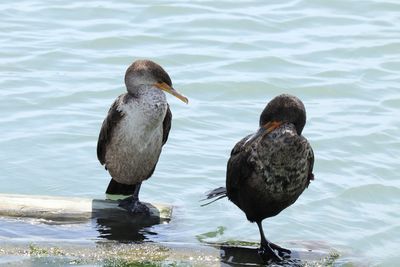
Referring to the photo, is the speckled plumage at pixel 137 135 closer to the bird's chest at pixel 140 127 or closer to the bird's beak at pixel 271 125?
the bird's chest at pixel 140 127

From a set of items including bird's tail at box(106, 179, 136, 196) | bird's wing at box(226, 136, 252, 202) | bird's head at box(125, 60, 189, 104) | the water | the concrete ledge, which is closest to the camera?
bird's wing at box(226, 136, 252, 202)

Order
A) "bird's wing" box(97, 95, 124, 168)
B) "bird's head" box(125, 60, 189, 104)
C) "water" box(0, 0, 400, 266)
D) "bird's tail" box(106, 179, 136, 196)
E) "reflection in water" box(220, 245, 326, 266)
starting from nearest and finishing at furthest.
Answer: "reflection in water" box(220, 245, 326, 266), "bird's head" box(125, 60, 189, 104), "bird's wing" box(97, 95, 124, 168), "bird's tail" box(106, 179, 136, 196), "water" box(0, 0, 400, 266)

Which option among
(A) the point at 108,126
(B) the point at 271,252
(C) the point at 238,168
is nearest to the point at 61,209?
(A) the point at 108,126

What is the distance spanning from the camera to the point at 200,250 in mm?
6715

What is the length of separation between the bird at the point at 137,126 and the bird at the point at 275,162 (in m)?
0.83

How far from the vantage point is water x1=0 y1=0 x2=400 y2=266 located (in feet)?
28.9

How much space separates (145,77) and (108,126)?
1.55 feet

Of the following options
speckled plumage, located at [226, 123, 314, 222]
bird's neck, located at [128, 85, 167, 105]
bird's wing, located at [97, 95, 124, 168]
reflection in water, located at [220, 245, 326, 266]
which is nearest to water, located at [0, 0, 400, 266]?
reflection in water, located at [220, 245, 326, 266]

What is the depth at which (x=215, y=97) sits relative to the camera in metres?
11.4

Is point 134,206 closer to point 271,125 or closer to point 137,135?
point 137,135

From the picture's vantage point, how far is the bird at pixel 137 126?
752 cm

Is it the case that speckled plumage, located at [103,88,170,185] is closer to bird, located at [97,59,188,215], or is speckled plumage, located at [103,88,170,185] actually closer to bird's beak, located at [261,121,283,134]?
bird, located at [97,59,188,215]

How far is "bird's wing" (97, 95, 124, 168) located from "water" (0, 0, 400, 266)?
2.35 ft

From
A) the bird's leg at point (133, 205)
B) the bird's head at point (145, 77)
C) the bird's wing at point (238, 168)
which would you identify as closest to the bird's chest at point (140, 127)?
the bird's head at point (145, 77)
